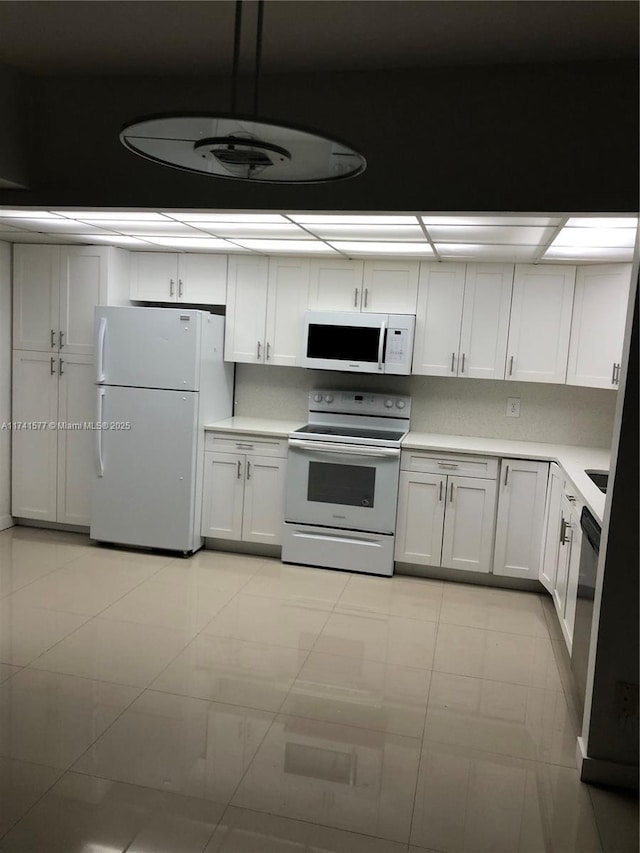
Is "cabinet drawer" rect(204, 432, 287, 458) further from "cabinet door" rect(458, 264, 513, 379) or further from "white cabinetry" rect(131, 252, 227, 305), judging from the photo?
"cabinet door" rect(458, 264, 513, 379)

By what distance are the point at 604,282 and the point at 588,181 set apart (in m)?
1.83

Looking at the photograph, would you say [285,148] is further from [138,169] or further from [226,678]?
[226,678]

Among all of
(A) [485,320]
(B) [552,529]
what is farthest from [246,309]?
(B) [552,529]

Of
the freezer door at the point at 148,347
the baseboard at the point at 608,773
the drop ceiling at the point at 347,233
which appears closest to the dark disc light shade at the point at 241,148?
the drop ceiling at the point at 347,233

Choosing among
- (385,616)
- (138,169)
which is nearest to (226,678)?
(385,616)

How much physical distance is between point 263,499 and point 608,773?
284cm

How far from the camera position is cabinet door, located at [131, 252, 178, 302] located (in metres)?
5.16

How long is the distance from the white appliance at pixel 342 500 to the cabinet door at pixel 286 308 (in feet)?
2.05

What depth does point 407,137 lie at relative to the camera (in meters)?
2.82

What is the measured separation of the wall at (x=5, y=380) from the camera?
502 centimetres

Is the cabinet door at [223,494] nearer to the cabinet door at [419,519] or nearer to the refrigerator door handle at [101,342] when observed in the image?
the refrigerator door handle at [101,342]

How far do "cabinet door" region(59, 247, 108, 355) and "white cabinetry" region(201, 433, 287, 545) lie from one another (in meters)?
1.18

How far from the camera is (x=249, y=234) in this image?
395 cm

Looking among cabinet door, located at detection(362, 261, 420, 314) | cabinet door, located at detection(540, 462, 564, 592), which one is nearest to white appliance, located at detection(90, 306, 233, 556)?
cabinet door, located at detection(362, 261, 420, 314)
